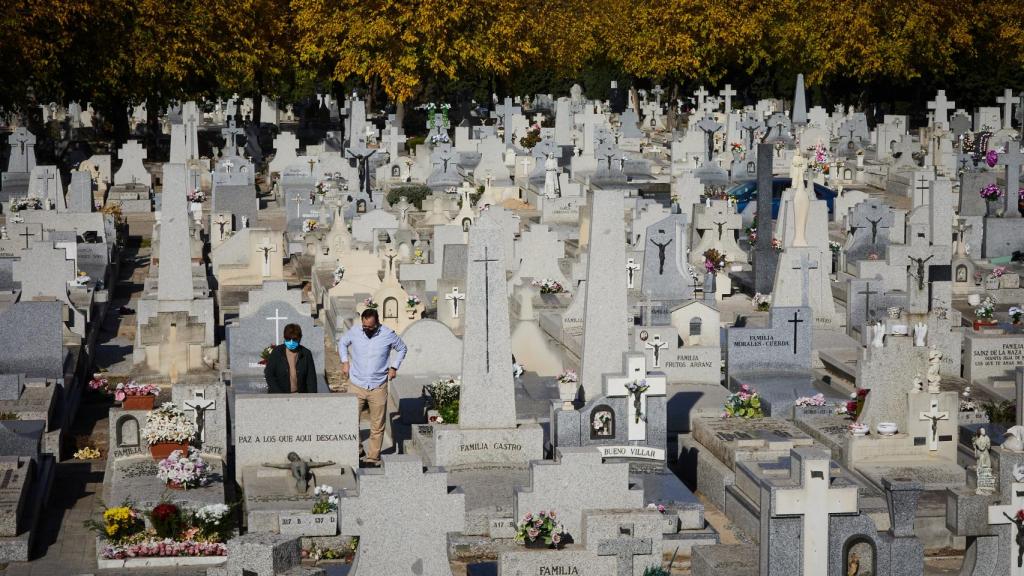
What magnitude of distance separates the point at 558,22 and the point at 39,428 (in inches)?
2179

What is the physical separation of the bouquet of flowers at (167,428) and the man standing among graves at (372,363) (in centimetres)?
137

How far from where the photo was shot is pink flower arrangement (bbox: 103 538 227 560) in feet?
42.3

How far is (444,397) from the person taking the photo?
16.5 metres

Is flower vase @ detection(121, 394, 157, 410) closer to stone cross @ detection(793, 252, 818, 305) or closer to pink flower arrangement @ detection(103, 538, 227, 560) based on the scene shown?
pink flower arrangement @ detection(103, 538, 227, 560)

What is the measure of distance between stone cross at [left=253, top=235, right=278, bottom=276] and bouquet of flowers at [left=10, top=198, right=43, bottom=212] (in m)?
6.73

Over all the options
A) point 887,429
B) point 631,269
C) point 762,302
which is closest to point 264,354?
point 887,429

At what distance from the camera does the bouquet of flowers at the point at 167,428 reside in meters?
14.7

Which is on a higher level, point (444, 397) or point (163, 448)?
point (444, 397)

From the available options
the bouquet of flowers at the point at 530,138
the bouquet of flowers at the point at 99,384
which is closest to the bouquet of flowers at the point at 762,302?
the bouquet of flowers at the point at 99,384

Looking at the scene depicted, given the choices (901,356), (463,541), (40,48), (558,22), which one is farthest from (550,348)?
(558,22)

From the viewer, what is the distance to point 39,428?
15.9 meters

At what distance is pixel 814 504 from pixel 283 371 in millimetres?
5223

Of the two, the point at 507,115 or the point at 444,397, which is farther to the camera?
the point at 507,115

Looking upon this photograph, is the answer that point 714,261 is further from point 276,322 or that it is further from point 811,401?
point 276,322
